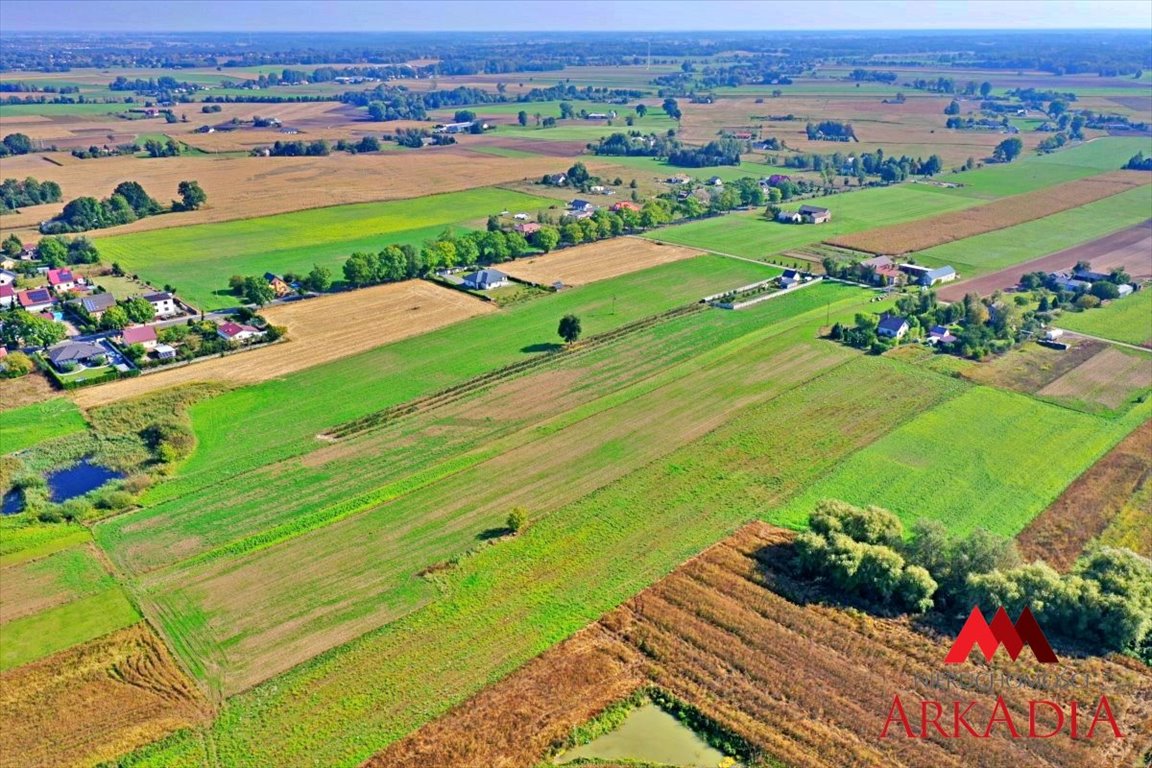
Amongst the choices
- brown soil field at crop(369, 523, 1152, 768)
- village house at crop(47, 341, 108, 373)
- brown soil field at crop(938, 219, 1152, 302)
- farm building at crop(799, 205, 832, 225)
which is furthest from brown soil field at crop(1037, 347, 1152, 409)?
village house at crop(47, 341, 108, 373)

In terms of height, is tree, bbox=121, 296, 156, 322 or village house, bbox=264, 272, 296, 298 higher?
tree, bbox=121, 296, 156, 322

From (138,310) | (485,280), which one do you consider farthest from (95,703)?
(485,280)

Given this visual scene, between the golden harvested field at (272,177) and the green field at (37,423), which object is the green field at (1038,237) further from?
the green field at (37,423)

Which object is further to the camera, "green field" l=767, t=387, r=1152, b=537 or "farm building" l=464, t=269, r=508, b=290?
"farm building" l=464, t=269, r=508, b=290

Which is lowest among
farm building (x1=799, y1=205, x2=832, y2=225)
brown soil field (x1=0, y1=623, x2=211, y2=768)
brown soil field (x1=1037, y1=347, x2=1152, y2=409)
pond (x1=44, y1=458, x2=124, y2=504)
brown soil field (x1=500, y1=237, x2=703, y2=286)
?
brown soil field (x1=1037, y1=347, x2=1152, y2=409)

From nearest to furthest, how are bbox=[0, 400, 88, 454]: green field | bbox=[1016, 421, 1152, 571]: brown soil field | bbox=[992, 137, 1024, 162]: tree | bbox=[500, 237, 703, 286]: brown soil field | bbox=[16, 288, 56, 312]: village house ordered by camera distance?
bbox=[1016, 421, 1152, 571]: brown soil field, bbox=[0, 400, 88, 454]: green field, bbox=[16, 288, 56, 312]: village house, bbox=[500, 237, 703, 286]: brown soil field, bbox=[992, 137, 1024, 162]: tree

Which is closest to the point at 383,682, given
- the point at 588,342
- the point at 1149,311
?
the point at 588,342

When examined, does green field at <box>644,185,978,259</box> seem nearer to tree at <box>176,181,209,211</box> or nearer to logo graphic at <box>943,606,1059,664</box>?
tree at <box>176,181,209,211</box>

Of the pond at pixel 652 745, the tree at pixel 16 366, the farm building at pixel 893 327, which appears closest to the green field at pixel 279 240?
the tree at pixel 16 366

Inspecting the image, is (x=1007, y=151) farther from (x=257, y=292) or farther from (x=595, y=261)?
(x=257, y=292)
